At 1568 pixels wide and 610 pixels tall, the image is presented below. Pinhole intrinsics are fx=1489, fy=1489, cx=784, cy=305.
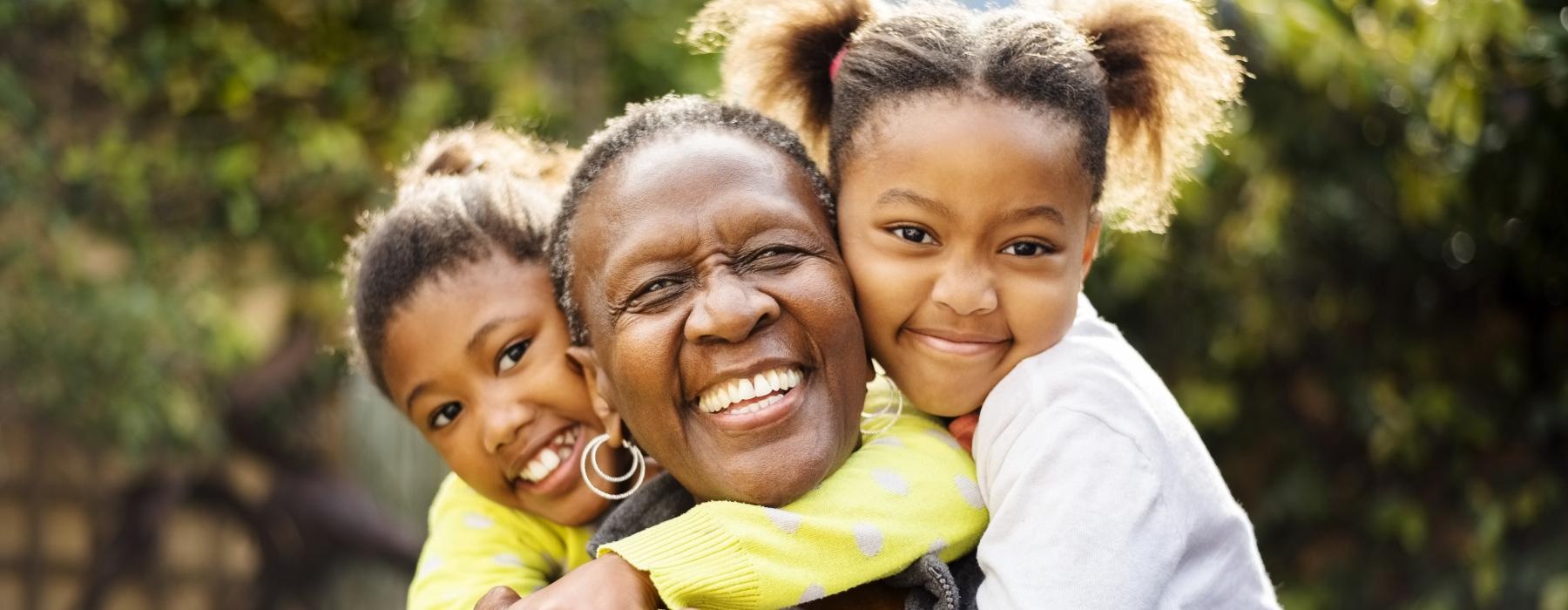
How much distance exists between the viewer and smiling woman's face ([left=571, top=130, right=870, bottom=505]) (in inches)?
82.4

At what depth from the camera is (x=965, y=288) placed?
7.18 feet

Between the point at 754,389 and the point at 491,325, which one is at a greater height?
the point at 754,389

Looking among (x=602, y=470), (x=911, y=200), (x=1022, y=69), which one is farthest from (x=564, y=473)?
(x=1022, y=69)

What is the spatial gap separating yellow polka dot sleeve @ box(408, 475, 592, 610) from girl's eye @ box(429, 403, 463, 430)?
0.19m

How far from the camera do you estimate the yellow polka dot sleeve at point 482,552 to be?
2518 millimetres

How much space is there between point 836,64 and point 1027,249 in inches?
18.3

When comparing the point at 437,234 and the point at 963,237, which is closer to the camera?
the point at 963,237

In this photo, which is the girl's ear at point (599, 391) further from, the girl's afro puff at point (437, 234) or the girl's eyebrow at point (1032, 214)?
the girl's eyebrow at point (1032, 214)

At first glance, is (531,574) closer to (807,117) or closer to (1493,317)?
(807,117)

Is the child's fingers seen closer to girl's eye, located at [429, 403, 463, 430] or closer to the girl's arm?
the girl's arm

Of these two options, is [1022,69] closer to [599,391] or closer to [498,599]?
[599,391]

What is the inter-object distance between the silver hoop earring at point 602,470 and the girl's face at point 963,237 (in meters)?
0.49

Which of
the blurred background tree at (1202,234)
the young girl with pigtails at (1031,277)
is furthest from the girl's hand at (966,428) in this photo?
the blurred background tree at (1202,234)

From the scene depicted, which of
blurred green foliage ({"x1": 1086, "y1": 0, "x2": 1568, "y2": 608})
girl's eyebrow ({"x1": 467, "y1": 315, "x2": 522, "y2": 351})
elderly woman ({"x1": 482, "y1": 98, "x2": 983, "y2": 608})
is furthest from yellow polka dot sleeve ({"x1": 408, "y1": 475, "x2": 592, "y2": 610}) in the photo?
blurred green foliage ({"x1": 1086, "y1": 0, "x2": 1568, "y2": 608})
